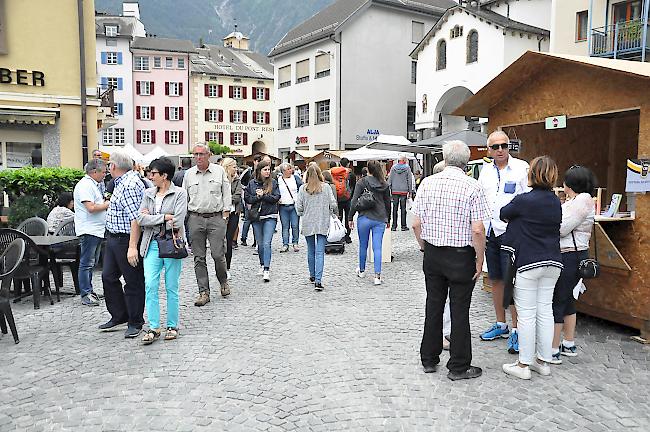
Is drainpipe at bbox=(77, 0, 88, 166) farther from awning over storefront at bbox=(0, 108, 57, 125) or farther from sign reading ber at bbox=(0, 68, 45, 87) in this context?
sign reading ber at bbox=(0, 68, 45, 87)

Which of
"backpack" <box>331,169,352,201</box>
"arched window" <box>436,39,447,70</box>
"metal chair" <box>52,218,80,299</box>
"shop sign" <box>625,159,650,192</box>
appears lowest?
"metal chair" <box>52,218,80,299</box>

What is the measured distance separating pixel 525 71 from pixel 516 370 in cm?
389

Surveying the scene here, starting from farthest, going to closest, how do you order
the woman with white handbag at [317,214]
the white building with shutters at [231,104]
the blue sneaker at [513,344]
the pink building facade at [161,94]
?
1. the white building with shutters at [231,104]
2. the pink building facade at [161,94]
3. the woman with white handbag at [317,214]
4. the blue sneaker at [513,344]

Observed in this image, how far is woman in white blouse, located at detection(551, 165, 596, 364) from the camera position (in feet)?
17.5

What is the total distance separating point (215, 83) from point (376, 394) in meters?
Result: 58.3

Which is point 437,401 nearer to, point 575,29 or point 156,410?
point 156,410

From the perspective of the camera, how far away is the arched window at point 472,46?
96.0 ft

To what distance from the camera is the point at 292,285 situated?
882cm

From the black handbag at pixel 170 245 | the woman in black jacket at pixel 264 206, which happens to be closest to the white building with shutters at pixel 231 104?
the woman in black jacket at pixel 264 206

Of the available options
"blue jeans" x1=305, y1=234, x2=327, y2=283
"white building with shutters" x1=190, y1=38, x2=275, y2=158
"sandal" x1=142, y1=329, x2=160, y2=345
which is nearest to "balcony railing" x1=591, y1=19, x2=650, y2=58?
"blue jeans" x1=305, y1=234, x2=327, y2=283

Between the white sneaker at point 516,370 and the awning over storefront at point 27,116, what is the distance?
14844mm

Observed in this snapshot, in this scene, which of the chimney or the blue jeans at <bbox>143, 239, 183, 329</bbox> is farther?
the chimney

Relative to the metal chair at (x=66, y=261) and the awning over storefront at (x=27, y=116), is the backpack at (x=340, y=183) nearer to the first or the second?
the metal chair at (x=66, y=261)

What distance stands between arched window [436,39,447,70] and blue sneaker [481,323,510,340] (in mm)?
27103
